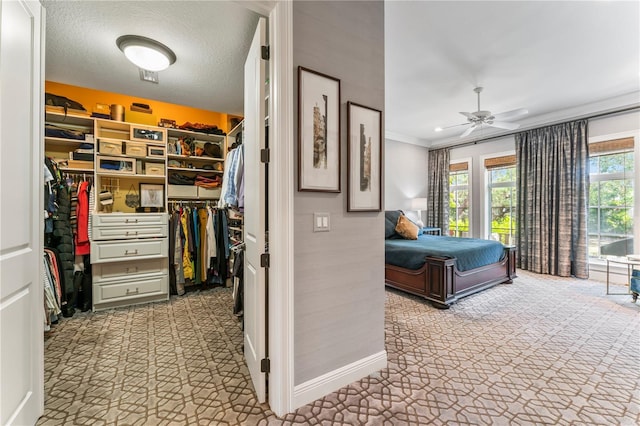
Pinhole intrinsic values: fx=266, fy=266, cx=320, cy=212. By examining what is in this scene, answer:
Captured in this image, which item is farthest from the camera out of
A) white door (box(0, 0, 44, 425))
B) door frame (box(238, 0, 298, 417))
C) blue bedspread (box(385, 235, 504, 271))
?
blue bedspread (box(385, 235, 504, 271))

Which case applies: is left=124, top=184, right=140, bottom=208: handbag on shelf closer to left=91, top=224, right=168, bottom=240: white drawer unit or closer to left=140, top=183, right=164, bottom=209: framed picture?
left=140, top=183, right=164, bottom=209: framed picture

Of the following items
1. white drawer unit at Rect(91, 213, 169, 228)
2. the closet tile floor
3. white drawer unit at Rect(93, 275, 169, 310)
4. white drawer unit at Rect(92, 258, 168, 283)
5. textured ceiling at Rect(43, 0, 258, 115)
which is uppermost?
textured ceiling at Rect(43, 0, 258, 115)

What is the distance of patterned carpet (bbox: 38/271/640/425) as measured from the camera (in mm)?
1502

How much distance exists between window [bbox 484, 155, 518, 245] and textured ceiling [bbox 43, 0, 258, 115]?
16.6 feet

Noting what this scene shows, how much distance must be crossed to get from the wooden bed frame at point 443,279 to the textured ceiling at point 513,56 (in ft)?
7.47

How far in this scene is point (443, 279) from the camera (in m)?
3.07

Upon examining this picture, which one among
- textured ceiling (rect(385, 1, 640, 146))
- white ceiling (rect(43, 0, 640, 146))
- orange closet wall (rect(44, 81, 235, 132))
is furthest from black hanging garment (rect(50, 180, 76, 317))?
textured ceiling (rect(385, 1, 640, 146))

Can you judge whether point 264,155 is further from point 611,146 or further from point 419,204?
point 611,146

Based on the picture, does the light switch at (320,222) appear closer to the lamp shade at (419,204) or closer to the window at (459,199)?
the lamp shade at (419,204)

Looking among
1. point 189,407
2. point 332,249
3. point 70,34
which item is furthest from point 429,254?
point 70,34

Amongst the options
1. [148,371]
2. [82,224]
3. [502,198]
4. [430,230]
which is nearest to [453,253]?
[430,230]

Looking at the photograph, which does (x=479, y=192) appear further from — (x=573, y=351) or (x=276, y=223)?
(x=276, y=223)

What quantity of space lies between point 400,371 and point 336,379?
51 cm

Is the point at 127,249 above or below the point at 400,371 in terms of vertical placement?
above
